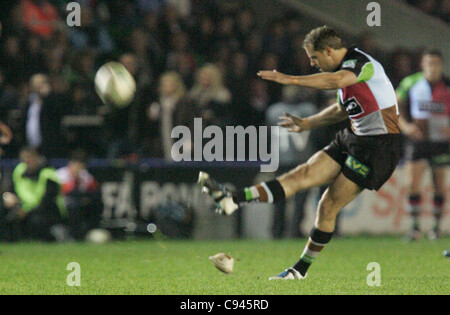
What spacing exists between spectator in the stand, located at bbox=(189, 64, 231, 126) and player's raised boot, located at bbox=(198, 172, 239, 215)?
5.42 meters

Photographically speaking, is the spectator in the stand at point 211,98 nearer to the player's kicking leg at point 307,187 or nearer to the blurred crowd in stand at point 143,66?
the blurred crowd in stand at point 143,66

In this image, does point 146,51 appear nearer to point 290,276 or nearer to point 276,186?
point 276,186

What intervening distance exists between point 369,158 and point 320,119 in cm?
73

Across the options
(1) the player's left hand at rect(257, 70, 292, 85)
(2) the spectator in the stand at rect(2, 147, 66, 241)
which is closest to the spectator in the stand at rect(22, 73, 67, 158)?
(2) the spectator in the stand at rect(2, 147, 66, 241)

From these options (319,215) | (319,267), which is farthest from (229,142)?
(319,215)

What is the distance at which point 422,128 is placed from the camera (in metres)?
11.8

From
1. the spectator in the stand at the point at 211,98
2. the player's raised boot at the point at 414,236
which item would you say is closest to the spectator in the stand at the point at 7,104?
the spectator in the stand at the point at 211,98

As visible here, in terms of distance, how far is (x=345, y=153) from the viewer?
281 inches

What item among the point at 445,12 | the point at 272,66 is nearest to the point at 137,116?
the point at 272,66

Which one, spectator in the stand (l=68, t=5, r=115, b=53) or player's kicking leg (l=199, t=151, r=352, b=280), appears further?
spectator in the stand (l=68, t=5, r=115, b=53)

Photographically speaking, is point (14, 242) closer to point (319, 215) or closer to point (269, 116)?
point (269, 116)

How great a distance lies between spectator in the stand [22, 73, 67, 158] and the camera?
40.8ft

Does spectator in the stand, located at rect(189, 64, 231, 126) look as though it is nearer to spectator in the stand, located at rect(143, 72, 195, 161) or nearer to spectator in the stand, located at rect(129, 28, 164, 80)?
spectator in the stand, located at rect(143, 72, 195, 161)

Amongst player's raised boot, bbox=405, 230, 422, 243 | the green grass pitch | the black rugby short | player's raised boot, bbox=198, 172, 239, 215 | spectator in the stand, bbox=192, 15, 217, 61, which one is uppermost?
spectator in the stand, bbox=192, 15, 217, 61
